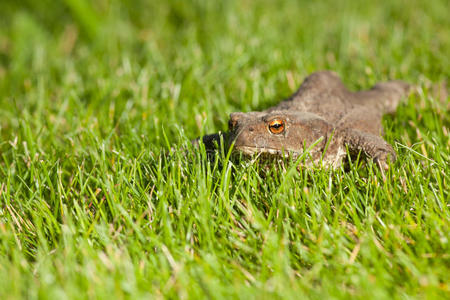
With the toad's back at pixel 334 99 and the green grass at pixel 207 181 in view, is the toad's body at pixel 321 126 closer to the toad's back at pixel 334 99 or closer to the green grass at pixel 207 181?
the toad's back at pixel 334 99

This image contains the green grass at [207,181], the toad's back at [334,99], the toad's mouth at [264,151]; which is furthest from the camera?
the toad's back at [334,99]

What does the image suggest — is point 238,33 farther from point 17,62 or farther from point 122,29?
point 17,62

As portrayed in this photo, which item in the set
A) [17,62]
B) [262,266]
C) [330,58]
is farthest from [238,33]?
[262,266]

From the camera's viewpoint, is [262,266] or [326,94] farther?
[326,94]

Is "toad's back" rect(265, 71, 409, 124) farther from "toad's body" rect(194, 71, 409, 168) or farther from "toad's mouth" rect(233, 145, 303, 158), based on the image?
"toad's mouth" rect(233, 145, 303, 158)

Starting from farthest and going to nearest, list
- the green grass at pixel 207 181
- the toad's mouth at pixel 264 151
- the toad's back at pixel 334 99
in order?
the toad's back at pixel 334 99 < the toad's mouth at pixel 264 151 < the green grass at pixel 207 181

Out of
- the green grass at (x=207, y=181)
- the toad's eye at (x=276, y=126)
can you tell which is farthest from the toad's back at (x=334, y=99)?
the toad's eye at (x=276, y=126)

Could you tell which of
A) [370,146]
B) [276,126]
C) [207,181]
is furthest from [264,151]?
[370,146]
